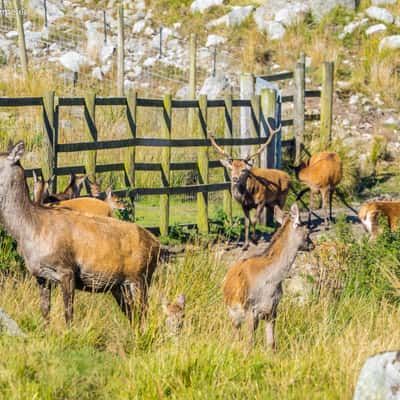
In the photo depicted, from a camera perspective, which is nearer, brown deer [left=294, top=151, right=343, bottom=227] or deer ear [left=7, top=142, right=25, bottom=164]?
deer ear [left=7, top=142, right=25, bottom=164]

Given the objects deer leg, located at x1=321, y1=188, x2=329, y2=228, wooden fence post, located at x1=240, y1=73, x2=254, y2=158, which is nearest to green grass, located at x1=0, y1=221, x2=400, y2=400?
deer leg, located at x1=321, y1=188, x2=329, y2=228

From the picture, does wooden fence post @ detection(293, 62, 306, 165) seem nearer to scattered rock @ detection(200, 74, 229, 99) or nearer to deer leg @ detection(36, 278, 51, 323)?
scattered rock @ detection(200, 74, 229, 99)

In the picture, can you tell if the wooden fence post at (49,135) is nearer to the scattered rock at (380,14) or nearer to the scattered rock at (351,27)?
the scattered rock at (351,27)

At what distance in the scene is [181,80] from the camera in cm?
2617

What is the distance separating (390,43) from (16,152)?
17.6 m

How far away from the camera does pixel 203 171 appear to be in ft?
49.3

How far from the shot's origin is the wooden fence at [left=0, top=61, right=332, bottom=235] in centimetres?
1280

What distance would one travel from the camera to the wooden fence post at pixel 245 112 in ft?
54.2

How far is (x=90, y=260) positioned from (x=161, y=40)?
2062cm

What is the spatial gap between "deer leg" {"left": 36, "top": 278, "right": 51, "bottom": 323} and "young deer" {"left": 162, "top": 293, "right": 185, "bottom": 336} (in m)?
0.94

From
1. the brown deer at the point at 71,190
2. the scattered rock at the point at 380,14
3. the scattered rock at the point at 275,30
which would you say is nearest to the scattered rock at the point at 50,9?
the scattered rock at the point at 275,30

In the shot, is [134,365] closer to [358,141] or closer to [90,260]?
[90,260]

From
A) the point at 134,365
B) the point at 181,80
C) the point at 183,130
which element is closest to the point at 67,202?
the point at 134,365

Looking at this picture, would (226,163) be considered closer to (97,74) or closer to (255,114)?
(255,114)
